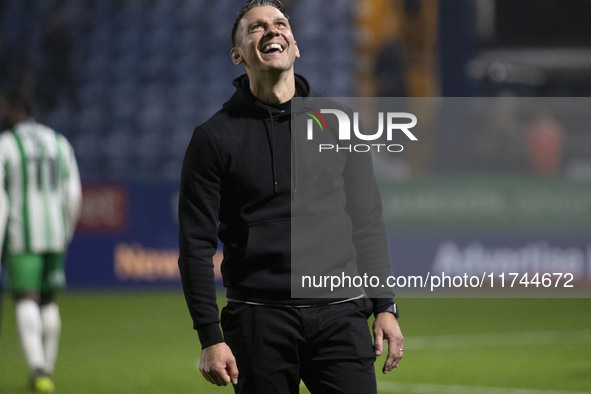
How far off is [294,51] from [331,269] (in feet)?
2.11

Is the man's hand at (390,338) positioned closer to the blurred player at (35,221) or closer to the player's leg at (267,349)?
the player's leg at (267,349)

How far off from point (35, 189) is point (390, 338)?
497 centimetres

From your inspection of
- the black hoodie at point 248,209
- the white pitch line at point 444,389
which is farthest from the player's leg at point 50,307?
the black hoodie at point 248,209

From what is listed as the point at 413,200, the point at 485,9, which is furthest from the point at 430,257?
the point at 485,9

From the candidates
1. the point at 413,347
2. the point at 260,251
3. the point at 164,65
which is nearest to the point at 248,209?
the point at 260,251

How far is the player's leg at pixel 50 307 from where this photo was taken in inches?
287

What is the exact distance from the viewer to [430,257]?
12.1 meters

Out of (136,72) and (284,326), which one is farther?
(136,72)

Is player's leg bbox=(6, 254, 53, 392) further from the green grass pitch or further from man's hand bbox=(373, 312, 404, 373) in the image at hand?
man's hand bbox=(373, 312, 404, 373)

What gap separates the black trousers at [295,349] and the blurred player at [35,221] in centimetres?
430

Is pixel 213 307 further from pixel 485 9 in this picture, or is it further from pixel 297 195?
pixel 485 9

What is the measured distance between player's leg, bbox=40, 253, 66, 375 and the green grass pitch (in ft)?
0.85

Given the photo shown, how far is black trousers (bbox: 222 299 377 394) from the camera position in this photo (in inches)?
122

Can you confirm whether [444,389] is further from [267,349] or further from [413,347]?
[267,349]
